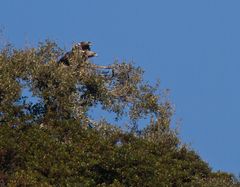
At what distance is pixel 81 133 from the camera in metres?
48.3

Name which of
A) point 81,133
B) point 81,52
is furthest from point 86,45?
point 81,133

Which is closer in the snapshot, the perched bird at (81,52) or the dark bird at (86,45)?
the perched bird at (81,52)

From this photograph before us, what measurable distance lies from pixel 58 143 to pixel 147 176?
6806mm

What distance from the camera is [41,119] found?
50.2 m

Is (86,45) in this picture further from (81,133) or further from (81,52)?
(81,133)

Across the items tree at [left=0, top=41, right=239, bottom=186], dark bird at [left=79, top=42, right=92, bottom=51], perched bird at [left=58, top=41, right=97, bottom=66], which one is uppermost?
dark bird at [left=79, top=42, right=92, bottom=51]

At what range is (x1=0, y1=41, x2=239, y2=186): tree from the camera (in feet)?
139

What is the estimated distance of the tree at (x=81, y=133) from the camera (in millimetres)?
42219

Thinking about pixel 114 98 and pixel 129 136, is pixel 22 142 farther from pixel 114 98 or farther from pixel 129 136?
pixel 114 98

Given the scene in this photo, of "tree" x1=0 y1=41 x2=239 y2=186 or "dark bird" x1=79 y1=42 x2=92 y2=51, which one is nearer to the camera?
"tree" x1=0 y1=41 x2=239 y2=186

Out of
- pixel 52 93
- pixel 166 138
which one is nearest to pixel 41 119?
pixel 52 93

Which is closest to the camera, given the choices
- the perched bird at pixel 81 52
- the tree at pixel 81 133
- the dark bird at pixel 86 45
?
the tree at pixel 81 133

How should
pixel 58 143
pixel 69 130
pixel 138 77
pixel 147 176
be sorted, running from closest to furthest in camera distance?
pixel 147 176, pixel 58 143, pixel 69 130, pixel 138 77

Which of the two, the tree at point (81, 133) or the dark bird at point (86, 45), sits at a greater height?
the dark bird at point (86, 45)
